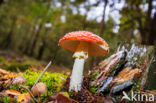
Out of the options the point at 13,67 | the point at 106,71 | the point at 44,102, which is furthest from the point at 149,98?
the point at 13,67

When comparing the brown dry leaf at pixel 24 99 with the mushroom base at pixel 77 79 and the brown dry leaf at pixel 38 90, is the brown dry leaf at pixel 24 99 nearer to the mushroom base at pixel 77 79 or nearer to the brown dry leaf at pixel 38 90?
the brown dry leaf at pixel 38 90

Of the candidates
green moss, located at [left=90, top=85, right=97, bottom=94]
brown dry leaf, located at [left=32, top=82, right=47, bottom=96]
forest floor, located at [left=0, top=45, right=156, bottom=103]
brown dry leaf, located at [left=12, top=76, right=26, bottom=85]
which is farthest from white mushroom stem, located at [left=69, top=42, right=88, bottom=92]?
brown dry leaf, located at [left=12, top=76, right=26, bottom=85]

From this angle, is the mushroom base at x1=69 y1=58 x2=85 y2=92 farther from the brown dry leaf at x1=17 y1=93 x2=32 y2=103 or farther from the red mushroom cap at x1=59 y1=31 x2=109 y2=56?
the brown dry leaf at x1=17 y1=93 x2=32 y2=103

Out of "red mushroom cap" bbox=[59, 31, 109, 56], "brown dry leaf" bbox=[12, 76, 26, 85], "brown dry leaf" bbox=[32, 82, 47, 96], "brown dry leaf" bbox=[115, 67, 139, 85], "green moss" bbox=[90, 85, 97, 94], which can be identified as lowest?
"green moss" bbox=[90, 85, 97, 94]

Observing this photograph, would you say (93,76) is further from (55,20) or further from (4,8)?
(4,8)

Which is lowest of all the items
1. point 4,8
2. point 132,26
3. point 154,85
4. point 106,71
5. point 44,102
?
point 44,102

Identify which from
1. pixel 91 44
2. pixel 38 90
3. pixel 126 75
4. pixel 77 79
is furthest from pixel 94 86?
pixel 38 90

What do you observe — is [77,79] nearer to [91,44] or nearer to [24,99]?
[91,44]

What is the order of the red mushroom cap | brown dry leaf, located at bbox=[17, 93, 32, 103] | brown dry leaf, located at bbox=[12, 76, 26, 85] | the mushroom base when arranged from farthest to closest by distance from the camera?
1. brown dry leaf, located at bbox=[12, 76, 26, 85]
2. the mushroom base
3. the red mushroom cap
4. brown dry leaf, located at bbox=[17, 93, 32, 103]

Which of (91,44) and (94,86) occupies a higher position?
(91,44)
